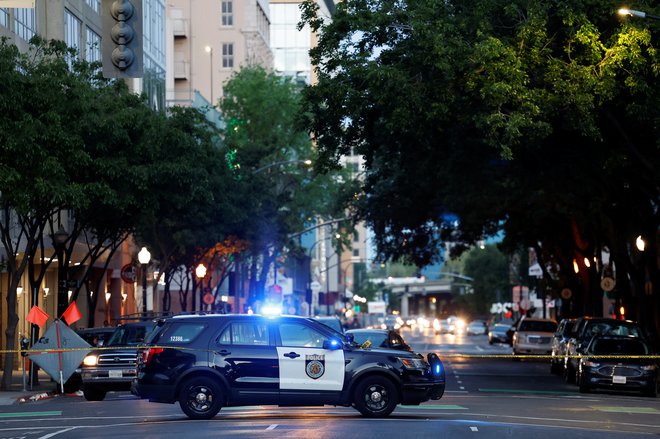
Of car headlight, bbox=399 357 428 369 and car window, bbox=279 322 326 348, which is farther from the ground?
car window, bbox=279 322 326 348

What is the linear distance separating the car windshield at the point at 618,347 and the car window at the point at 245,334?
13.4 metres

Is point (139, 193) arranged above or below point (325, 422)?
above

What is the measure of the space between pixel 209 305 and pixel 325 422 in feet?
128

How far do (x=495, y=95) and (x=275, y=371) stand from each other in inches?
338

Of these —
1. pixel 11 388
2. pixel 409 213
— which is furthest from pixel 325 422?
pixel 409 213

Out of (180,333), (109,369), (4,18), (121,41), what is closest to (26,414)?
(109,369)

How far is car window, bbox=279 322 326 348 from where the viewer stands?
2097cm

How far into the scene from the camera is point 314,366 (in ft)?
68.2

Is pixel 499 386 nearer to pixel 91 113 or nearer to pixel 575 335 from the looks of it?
pixel 575 335

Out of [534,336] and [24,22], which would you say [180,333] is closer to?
[24,22]

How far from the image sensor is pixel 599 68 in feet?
89.4

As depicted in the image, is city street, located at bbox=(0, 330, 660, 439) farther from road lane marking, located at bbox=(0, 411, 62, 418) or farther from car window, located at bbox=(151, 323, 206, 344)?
car window, located at bbox=(151, 323, 206, 344)

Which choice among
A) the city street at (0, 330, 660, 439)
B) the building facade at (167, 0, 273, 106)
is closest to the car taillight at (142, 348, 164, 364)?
the city street at (0, 330, 660, 439)

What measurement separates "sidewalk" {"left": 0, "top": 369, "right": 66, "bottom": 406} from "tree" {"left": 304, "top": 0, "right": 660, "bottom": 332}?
9131 mm
